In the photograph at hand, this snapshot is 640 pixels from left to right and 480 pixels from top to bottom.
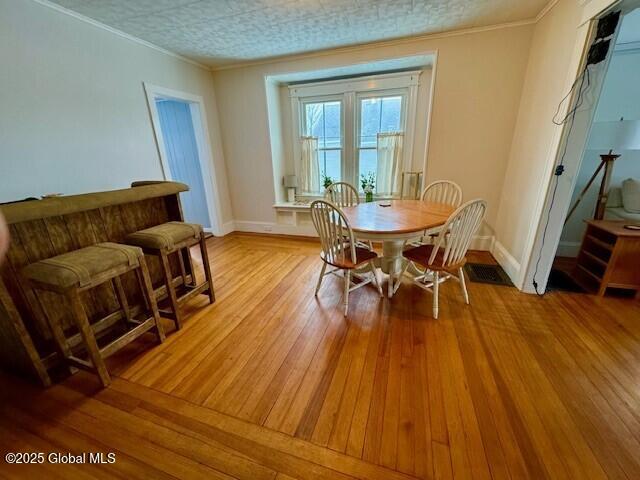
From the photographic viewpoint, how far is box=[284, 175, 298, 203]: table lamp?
4156 mm

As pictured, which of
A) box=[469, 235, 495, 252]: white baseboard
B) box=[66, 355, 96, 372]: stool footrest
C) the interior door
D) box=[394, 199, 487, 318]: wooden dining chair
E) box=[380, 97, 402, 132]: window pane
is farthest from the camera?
the interior door

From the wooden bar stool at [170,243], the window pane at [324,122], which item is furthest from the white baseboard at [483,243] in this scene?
the wooden bar stool at [170,243]

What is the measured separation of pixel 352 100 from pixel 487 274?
9.65ft

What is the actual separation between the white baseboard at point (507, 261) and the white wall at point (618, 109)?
3.31 feet

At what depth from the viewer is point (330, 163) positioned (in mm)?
4090

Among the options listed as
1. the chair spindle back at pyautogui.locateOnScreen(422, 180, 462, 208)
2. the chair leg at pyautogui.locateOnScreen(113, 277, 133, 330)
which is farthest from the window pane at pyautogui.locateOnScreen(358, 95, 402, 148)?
the chair leg at pyautogui.locateOnScreen(113, 277, 133, 330)

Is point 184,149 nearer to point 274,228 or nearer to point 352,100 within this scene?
point 274,228

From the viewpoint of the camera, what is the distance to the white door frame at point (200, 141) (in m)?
2.99

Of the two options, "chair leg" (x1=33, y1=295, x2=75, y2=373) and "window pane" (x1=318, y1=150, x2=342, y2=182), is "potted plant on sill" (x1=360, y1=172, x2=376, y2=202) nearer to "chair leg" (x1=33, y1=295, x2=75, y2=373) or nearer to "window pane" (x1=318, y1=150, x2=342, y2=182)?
"window pane" (x1=318, y1=150, x2=342, y2=182)

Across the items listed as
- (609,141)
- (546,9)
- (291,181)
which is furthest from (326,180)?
(609,141)

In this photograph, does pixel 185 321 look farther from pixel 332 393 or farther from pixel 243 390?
pixel 332 393

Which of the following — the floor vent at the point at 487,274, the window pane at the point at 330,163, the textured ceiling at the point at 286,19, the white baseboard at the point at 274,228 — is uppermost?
the textured ceiling at the point at 286,19

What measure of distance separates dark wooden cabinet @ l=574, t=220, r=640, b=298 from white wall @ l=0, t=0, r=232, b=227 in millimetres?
4746

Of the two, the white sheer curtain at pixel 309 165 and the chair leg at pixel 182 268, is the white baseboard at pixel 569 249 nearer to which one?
the white sheer curtain at pixel 309 165
